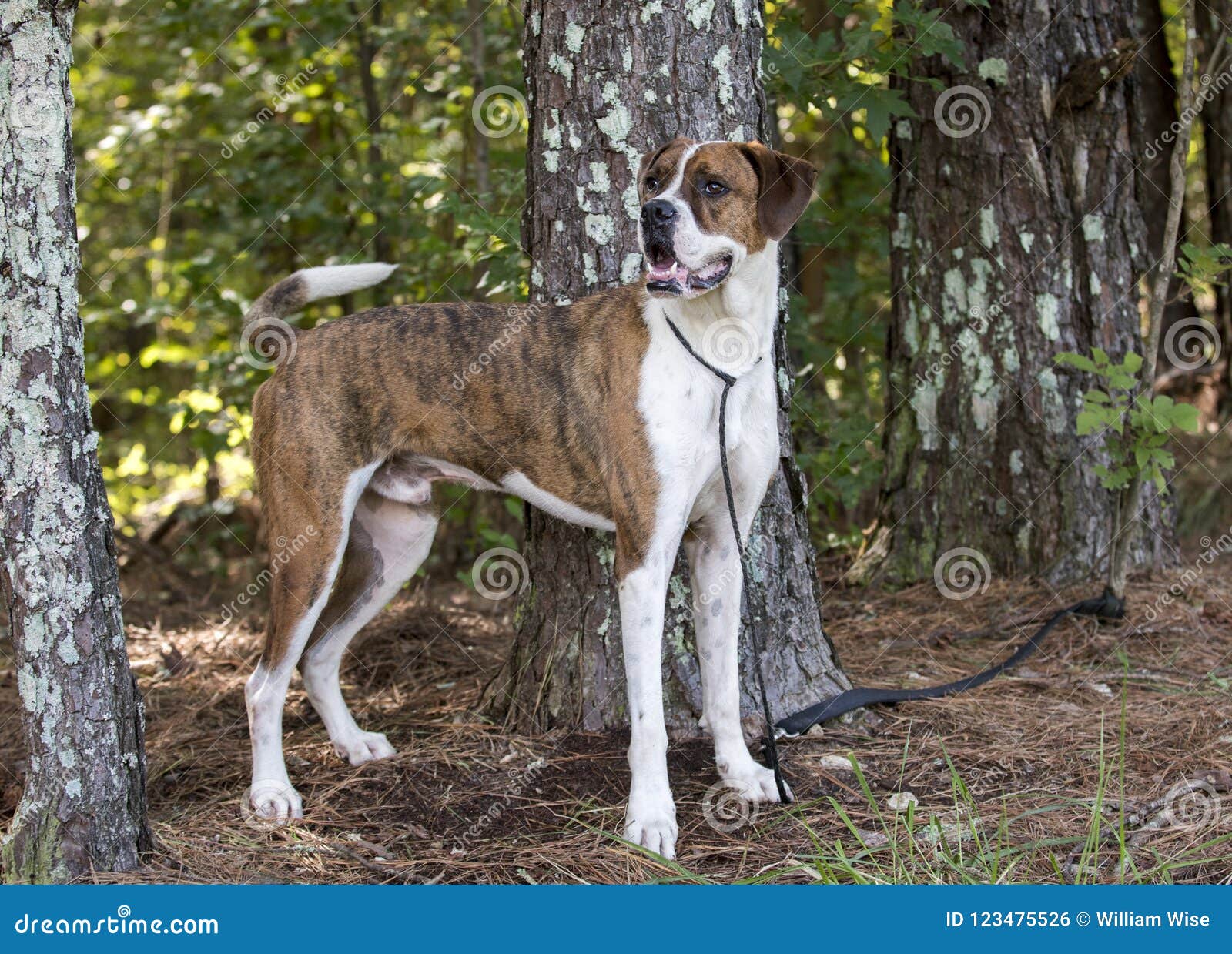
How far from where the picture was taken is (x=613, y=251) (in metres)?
3.84

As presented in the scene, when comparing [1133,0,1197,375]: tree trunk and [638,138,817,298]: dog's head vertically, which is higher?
[1133,0,1197,375]: tree trunk

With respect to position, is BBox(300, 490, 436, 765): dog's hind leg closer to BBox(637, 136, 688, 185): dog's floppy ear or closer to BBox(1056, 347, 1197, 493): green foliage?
BBox(637, 136, 688, 185): dog's floppy ear

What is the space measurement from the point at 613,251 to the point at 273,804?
81.4 inches

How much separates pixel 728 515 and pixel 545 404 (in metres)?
0.67

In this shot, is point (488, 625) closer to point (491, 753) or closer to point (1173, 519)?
point (491, 753)

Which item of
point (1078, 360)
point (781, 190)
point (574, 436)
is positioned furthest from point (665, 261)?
point (1078, 360)

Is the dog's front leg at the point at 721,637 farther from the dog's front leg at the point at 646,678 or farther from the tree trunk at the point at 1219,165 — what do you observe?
the tree trunk at the point at 1219,165

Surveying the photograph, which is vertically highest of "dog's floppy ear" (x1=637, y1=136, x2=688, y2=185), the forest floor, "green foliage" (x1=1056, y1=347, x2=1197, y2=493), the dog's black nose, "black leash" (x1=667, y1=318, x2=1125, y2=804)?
"dog's floppy ear" (x1=637, y1=136, x2=688, y2=185)

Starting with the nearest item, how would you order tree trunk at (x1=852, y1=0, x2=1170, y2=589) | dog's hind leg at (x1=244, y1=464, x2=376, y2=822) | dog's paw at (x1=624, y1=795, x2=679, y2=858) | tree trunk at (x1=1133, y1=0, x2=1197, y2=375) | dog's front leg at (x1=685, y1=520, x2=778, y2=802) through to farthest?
dog's paw at (x1=624, y1=795, x2=679, y2=858) → dog's front leg at (x1=685, y1=520, x2=778, y2=802) → dog's hind leg at (x1=244, y1=464, x2=376, y2=822) → tree trunk at (x1=852, y1=0, x2=1170, y2=589) → tree trunk at (x1=1133, y1=0, x2=1197, y2=375)

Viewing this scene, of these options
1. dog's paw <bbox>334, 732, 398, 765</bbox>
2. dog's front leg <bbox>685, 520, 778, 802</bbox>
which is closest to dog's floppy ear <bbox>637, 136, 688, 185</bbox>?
dog's front leg <bbox>685, 520, 778, 802</bbox>

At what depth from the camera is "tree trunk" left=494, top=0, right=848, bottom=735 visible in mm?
3750

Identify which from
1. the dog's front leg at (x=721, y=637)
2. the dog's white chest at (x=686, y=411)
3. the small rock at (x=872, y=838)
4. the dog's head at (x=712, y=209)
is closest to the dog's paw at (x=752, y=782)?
the dog's front leg at (x=721, y=637)

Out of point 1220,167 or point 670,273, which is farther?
point 1220,167

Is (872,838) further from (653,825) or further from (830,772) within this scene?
(653,825)
